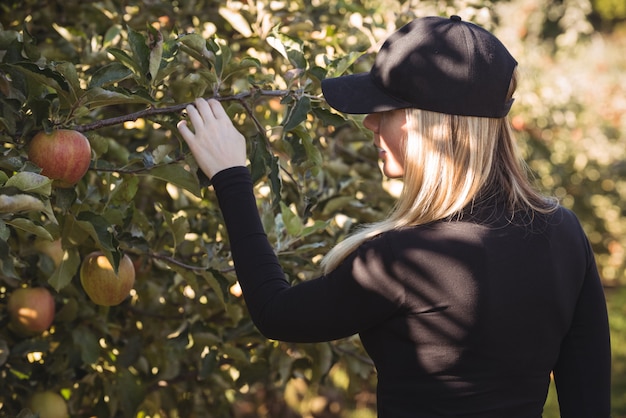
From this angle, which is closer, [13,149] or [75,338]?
[13,149]

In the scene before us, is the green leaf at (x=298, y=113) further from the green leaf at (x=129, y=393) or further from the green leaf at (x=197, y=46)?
the green leaf at (x=129, y=393)

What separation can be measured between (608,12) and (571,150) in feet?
31.1

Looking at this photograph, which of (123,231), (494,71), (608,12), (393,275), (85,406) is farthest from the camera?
(608,12)

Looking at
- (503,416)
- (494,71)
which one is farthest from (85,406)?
(494,71)

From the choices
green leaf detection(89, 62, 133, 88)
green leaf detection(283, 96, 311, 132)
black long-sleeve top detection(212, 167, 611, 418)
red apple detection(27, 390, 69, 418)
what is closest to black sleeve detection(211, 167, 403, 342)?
black long-sleeve top detection(212, 167, 611, 418)

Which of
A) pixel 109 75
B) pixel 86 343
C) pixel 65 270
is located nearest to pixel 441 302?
pixel 109 75

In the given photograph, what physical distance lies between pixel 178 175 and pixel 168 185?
71 centimetres

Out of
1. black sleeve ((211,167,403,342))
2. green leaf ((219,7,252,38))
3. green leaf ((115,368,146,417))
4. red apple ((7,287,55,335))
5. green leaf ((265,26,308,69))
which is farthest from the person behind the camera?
green leaf ((219,7,252,38))

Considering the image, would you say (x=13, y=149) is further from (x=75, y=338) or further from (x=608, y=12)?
(x=608, y=12)

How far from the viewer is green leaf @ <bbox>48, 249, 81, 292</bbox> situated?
1.67 m

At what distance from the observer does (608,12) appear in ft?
49.3

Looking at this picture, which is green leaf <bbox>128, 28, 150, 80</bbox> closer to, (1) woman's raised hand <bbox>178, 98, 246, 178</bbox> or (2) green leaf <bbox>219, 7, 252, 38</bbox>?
(1) woman's raised hand <bbox>178, 98, 246, 178</bbox>

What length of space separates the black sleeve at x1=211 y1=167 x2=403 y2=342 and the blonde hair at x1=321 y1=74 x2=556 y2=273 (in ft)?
0.17

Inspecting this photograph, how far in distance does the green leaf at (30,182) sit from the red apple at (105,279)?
0.38 meters
